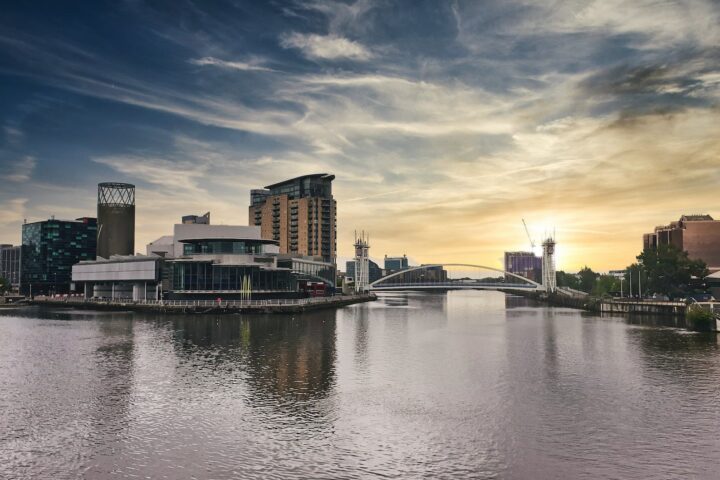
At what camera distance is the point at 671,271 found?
135 meters

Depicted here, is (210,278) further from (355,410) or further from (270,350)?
(355,410)

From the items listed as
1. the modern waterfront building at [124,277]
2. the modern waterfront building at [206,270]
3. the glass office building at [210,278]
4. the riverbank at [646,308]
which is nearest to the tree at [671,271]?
the riverbank at [646,308]

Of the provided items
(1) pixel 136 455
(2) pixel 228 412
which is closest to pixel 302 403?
(2) pixel 228 412

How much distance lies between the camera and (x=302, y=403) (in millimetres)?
39469

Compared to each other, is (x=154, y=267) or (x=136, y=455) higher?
(x=154, y=267)

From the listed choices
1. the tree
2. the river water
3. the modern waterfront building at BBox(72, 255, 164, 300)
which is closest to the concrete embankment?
the modern waterfront building at BBox(72, 255, 164, 300)

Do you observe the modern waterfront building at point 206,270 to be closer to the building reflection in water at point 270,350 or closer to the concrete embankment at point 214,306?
the concrete embankment at point 214,306

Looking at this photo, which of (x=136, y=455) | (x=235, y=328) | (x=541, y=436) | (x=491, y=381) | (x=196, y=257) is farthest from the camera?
(x=196, y=257)

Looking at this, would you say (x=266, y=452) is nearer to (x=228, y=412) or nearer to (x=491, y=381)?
(x=228, y=412)

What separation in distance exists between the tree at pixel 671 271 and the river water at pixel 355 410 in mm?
74805

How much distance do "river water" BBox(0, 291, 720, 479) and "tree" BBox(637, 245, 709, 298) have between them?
74.8 m

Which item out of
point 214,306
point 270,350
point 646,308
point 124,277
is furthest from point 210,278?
point 646,308

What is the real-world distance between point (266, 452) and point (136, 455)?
22.3 feet

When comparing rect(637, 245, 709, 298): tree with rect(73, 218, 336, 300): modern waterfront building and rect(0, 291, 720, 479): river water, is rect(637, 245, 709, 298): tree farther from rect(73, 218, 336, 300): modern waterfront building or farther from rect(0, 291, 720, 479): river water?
rect(73, 218, 336, 300): modern waterfront building
